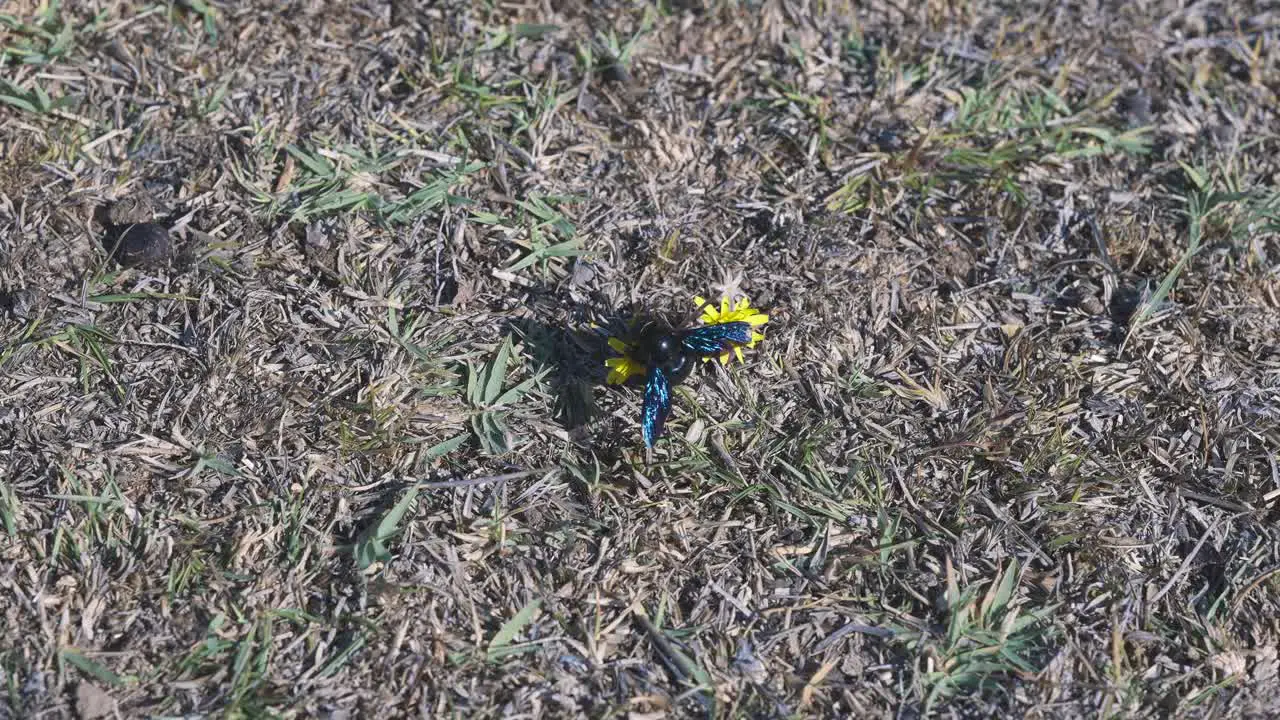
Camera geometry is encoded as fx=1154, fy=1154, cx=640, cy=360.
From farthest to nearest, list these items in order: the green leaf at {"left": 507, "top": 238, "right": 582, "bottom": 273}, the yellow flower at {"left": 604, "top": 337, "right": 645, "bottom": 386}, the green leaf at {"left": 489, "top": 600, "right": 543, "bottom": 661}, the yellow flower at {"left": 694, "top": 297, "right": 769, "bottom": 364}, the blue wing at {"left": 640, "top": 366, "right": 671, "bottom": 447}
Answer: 1. the green leaf at {"left": 507, "top": 238, "right": 582, "bottom": 273}
2. the yellow flower at {"left": 694, "top": 297, "right": 769, "bottom": 364}
3. the yellow flower at {"left": 604, "top": 337, "right": 645, "bottom": 386}
4. the blue wing at {"left": 640, "top": 366, "right": 671, "bottom": 447}
5. the green leaf at {"left": 489, "top": 600, "right": 543, "bottom": 661}

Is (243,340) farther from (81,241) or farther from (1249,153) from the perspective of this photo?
(1249,153)

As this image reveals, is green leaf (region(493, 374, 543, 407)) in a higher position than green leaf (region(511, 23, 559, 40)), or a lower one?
lower

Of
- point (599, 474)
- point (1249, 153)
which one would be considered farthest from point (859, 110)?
point (599, 474)

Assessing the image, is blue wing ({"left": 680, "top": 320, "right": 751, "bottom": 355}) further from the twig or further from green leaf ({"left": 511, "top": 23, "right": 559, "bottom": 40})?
green leaf ({"left": 511, "top": 23, "right": 559, "bottom": 40})

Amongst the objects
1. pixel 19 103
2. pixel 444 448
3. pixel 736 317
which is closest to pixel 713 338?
pixel 736 317

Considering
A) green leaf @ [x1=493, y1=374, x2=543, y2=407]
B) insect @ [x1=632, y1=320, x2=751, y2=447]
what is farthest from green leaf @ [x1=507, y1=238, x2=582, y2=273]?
insect @ [x1=632, y1=320, x2=751, y2=447]

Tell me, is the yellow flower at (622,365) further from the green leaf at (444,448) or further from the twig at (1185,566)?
the twig at (1185,566)

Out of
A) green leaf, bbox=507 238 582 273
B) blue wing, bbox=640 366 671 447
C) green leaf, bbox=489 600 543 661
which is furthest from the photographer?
green leaf, bbox=507 238 582 273
